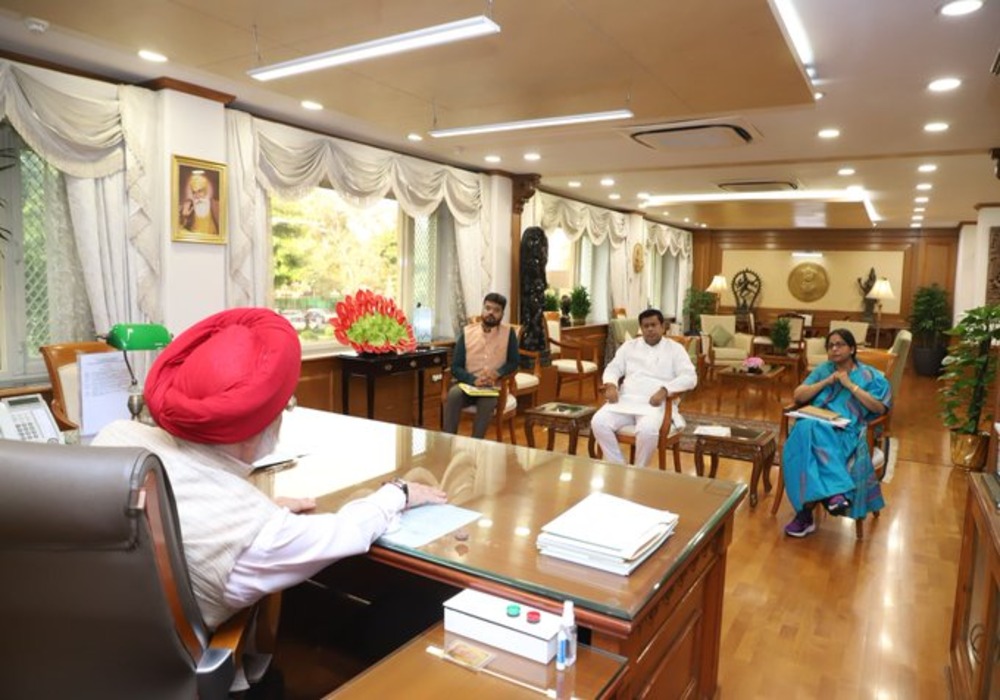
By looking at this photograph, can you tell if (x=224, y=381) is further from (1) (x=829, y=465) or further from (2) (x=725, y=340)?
(2) (x=725, y=340)

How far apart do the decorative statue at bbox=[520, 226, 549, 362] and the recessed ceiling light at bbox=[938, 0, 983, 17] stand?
15.5 feet

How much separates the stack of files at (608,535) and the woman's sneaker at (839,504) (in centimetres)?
239

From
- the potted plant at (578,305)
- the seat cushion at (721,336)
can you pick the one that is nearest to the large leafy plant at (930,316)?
the seat cushion at (721,336)

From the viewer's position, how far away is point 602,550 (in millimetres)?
1397

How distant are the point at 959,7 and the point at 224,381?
10.1ft

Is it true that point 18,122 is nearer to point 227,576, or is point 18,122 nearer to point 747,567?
point 227,576

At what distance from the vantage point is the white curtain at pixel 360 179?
462 centimetres

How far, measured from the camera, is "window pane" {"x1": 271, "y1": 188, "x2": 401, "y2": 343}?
5.30 metres

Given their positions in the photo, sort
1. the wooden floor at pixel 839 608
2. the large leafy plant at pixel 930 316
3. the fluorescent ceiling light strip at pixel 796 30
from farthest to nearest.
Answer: the large leafy plant at pixel 930 316 → the fluorescent ceiling light strip at pixel 796 30 → the wooden floor at pixel 839 608

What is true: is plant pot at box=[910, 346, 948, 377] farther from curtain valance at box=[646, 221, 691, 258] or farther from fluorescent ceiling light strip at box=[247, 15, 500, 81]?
fluorescent ceiling light strip at box=[247, 15, 500, 81]

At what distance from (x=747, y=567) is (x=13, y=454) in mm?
3175

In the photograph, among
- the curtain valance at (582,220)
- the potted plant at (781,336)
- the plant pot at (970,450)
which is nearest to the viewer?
the plant pot at (970,450)

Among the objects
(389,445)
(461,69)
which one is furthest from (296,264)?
(389,445)

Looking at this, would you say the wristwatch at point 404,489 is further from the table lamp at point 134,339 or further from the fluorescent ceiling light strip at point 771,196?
the fluorescent ceiling light strip at point 771,196
